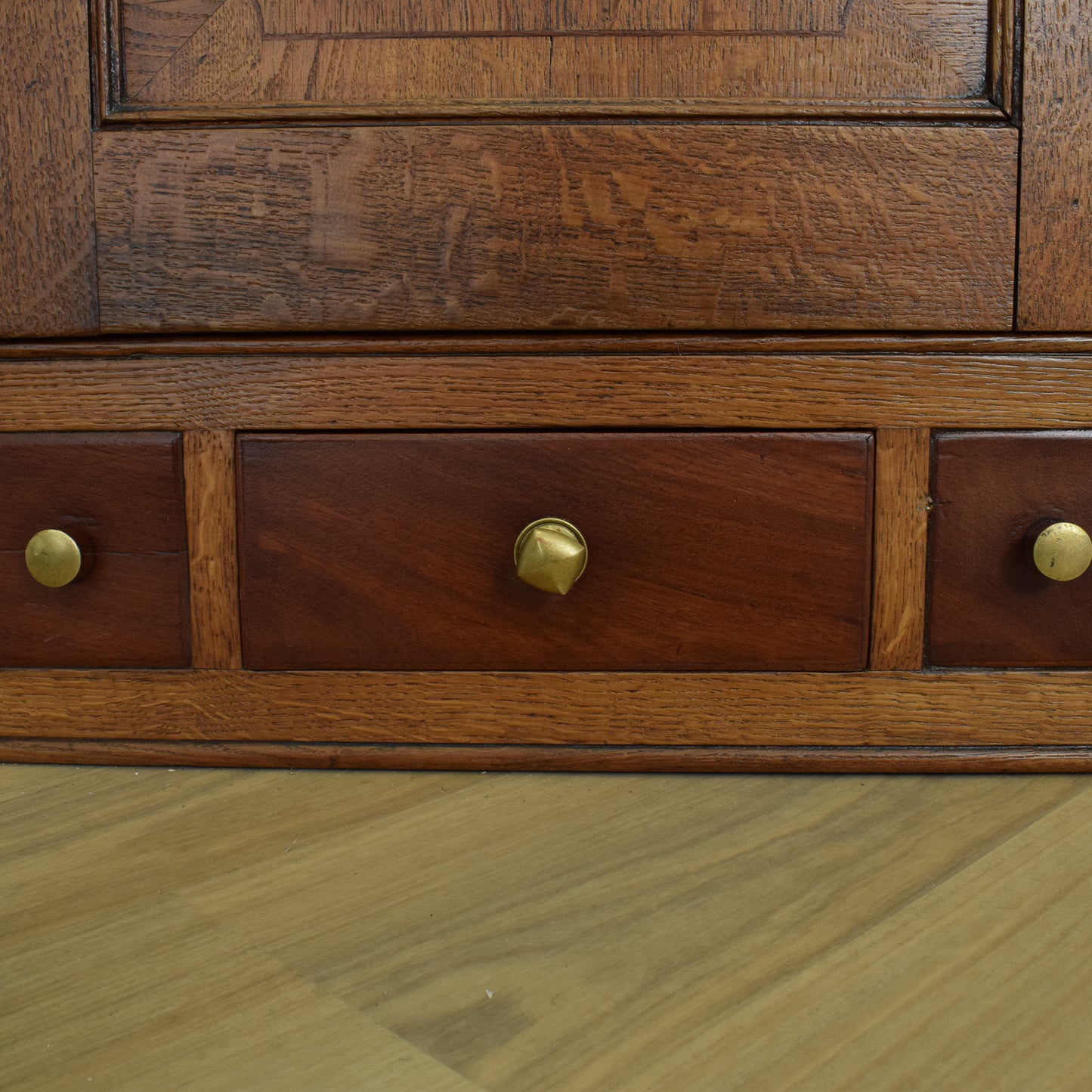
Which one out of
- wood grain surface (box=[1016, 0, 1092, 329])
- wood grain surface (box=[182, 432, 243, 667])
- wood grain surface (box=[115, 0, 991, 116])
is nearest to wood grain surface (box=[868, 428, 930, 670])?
wood grain surface (box=[1016, 0, 1092, 329])

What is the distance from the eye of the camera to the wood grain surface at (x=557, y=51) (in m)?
0.64

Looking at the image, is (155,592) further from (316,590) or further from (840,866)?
(840,866)

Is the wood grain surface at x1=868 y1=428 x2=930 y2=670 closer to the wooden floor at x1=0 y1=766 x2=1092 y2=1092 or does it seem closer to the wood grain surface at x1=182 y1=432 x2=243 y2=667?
the wooden floor at x1=0 y1=766 x2=1092 y2=1092

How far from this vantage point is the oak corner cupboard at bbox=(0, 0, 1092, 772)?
641 mm

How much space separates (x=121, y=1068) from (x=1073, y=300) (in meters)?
0.67

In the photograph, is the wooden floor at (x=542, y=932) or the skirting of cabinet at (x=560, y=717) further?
the skirting of cabinet at (x=560, y=717)

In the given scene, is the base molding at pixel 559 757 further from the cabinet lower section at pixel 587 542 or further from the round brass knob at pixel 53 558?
the round brass knob at pixel 53 558

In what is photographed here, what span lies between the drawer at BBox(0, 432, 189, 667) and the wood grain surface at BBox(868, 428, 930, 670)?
1.52 feet

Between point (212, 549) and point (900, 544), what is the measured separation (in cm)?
46

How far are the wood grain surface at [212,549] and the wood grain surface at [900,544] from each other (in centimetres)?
43

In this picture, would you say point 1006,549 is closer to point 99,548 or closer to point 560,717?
point 560,717

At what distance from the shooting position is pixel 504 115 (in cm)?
64

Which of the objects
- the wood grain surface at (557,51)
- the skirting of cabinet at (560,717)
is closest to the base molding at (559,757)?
the skirting of cabinet at (560,717)

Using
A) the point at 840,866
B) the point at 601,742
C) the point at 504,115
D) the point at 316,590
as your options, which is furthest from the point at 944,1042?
the point at 504,115
